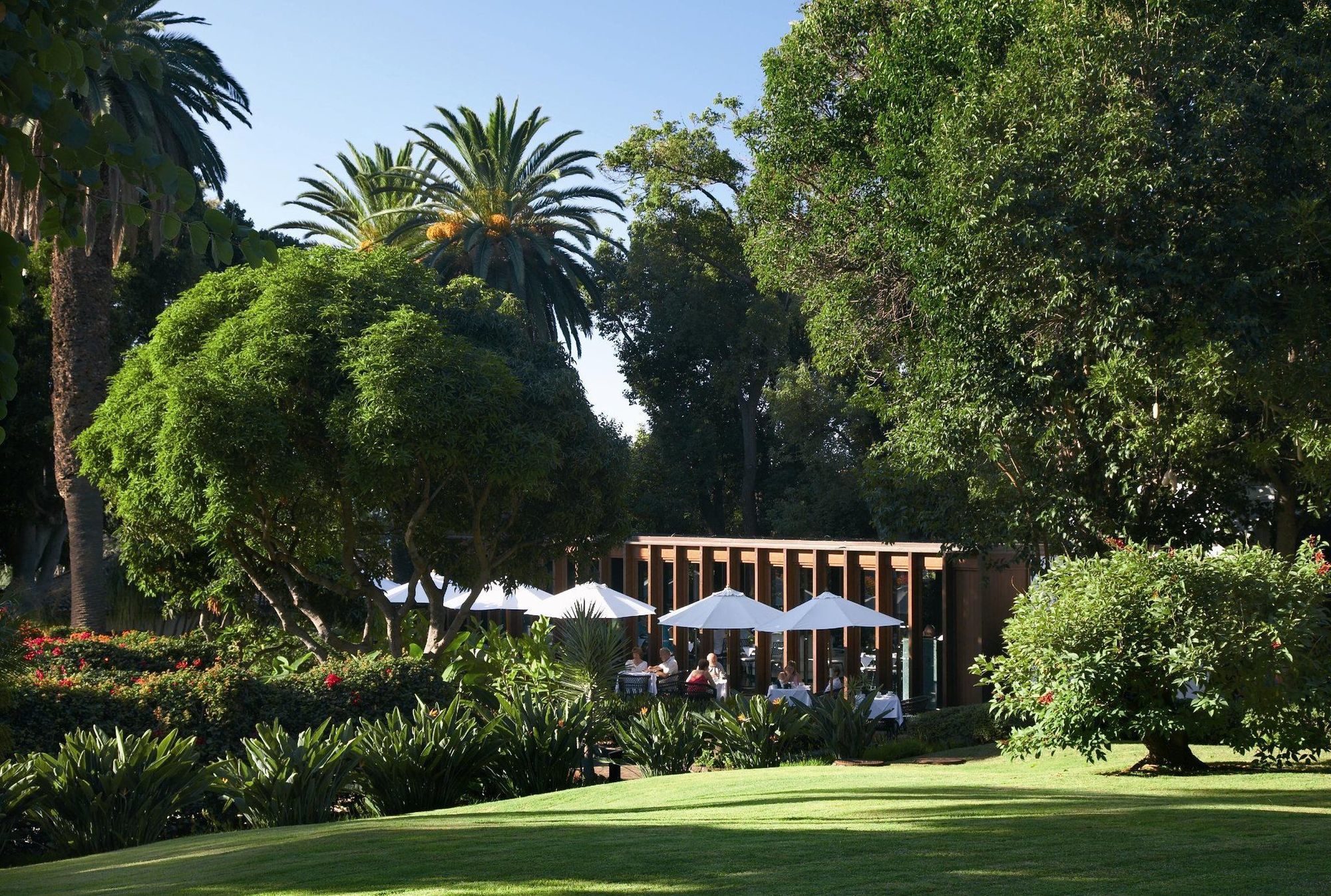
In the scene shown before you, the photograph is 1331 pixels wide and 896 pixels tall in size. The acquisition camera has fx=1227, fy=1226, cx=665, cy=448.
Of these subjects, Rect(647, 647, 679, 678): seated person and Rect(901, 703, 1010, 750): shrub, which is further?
Rect(647, 647, 679, 678): seated person

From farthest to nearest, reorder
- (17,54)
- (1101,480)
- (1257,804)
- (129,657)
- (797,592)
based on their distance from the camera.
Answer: (797,592), (129,657), (1101,480), (1257,804), (17,54)

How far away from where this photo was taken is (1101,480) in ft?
48.6

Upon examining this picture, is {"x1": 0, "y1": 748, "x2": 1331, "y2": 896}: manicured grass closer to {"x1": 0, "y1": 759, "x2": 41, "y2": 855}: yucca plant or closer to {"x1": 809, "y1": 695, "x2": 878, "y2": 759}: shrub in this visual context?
{"x1": 0, "y1": 759, "x2": 41, "y2": 855}: yucca plant

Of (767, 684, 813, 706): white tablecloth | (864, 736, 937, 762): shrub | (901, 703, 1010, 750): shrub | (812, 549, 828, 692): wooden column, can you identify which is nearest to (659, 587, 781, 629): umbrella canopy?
(812, 549, 828, 692): wooden column

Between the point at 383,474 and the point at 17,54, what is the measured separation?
12778 millimetres

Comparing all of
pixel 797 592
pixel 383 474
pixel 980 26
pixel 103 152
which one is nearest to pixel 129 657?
pixel 383 474

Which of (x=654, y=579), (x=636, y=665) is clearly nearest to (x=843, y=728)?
(x=636, y=665)

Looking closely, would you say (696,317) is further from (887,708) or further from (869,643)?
(887,708)

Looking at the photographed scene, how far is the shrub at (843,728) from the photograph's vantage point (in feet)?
46.5

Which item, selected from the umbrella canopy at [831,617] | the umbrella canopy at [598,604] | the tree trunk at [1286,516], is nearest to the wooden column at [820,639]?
the umbrella canopy at [831,617]

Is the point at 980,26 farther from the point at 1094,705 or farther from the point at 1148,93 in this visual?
the point at 1094,705

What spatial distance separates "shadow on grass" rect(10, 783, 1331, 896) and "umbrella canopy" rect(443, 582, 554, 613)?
14957mm

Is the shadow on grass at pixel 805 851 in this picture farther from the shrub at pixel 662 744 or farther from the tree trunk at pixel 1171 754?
the shrub at pixel 662 744

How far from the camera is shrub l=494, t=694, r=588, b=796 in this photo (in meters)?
12.0
